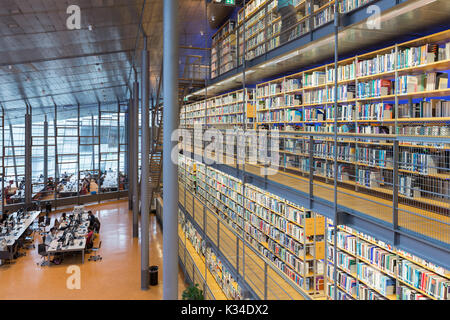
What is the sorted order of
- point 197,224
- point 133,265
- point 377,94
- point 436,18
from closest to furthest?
point 436,18 < point 377,94 < point 197,224 < point 133,265

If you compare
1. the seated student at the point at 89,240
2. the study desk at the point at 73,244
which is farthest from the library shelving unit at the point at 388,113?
the seated student at the point at 89,240

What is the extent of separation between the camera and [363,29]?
3701 millimetres

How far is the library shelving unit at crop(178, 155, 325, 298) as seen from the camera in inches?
195

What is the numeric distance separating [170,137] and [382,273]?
8.88ft

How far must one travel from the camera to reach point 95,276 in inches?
301

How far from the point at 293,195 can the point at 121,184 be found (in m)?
13.5

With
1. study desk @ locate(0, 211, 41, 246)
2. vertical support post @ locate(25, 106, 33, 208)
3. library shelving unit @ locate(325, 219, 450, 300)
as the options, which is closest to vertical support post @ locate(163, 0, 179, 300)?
library shelving unit @ locate(325, 219, 450, 300)

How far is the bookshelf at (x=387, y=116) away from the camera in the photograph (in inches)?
131

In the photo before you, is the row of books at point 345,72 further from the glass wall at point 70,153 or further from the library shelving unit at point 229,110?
the glass wall at point 70,153

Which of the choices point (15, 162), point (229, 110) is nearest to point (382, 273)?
point (229, 110)


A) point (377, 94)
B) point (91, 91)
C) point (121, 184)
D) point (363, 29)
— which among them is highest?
point (91, 91)

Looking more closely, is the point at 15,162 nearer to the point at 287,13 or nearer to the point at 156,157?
the point at 156,157

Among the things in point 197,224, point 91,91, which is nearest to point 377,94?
point 197,224

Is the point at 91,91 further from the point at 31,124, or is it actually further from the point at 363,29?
the point at 363,29
